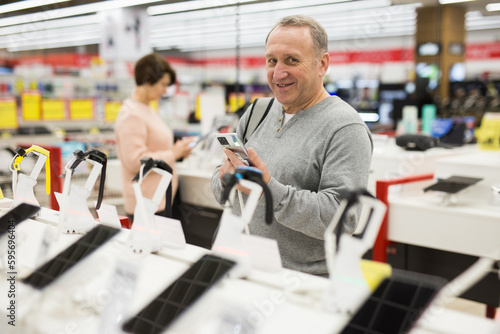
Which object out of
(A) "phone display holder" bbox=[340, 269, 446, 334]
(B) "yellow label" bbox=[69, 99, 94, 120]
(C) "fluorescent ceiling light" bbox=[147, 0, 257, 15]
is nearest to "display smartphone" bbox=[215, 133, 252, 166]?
(A) "phone display holder" bbox=[340, 269, 446, 334]

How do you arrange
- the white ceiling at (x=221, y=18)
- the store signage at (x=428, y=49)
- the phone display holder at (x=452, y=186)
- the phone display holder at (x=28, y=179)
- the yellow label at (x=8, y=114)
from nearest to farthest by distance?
the phone display holder at (x=28, y=179) → the phone display holder at (x=452, y=186) → the yellow label at (x=8, y=114) → the white ceiling at (x=221, y=18) → the store signage at (x=428, y=49)

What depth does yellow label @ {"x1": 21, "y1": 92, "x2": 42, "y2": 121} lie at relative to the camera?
6.43m

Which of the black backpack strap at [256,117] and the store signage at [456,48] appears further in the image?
the store signage at [456,48]

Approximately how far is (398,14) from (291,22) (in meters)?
11.8

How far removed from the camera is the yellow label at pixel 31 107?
6426mm

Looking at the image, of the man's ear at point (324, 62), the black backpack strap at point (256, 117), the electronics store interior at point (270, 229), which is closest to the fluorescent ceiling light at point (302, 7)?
the electronics store interior at point (270, 229)

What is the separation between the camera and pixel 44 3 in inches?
361

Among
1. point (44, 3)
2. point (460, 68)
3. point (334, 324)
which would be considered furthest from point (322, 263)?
point (460, 68)

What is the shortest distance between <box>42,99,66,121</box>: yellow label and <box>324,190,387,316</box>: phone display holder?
6.44 metres

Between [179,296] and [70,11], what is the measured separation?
11.4 metres

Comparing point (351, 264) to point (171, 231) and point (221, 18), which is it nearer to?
point (171, 231)

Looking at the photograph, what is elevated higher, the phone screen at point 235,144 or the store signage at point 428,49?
the store signage at point 428,49

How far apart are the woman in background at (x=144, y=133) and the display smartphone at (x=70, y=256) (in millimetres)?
1328

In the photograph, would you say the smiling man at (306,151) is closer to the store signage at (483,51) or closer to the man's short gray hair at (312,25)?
the man's short gray hair at (312,25)
